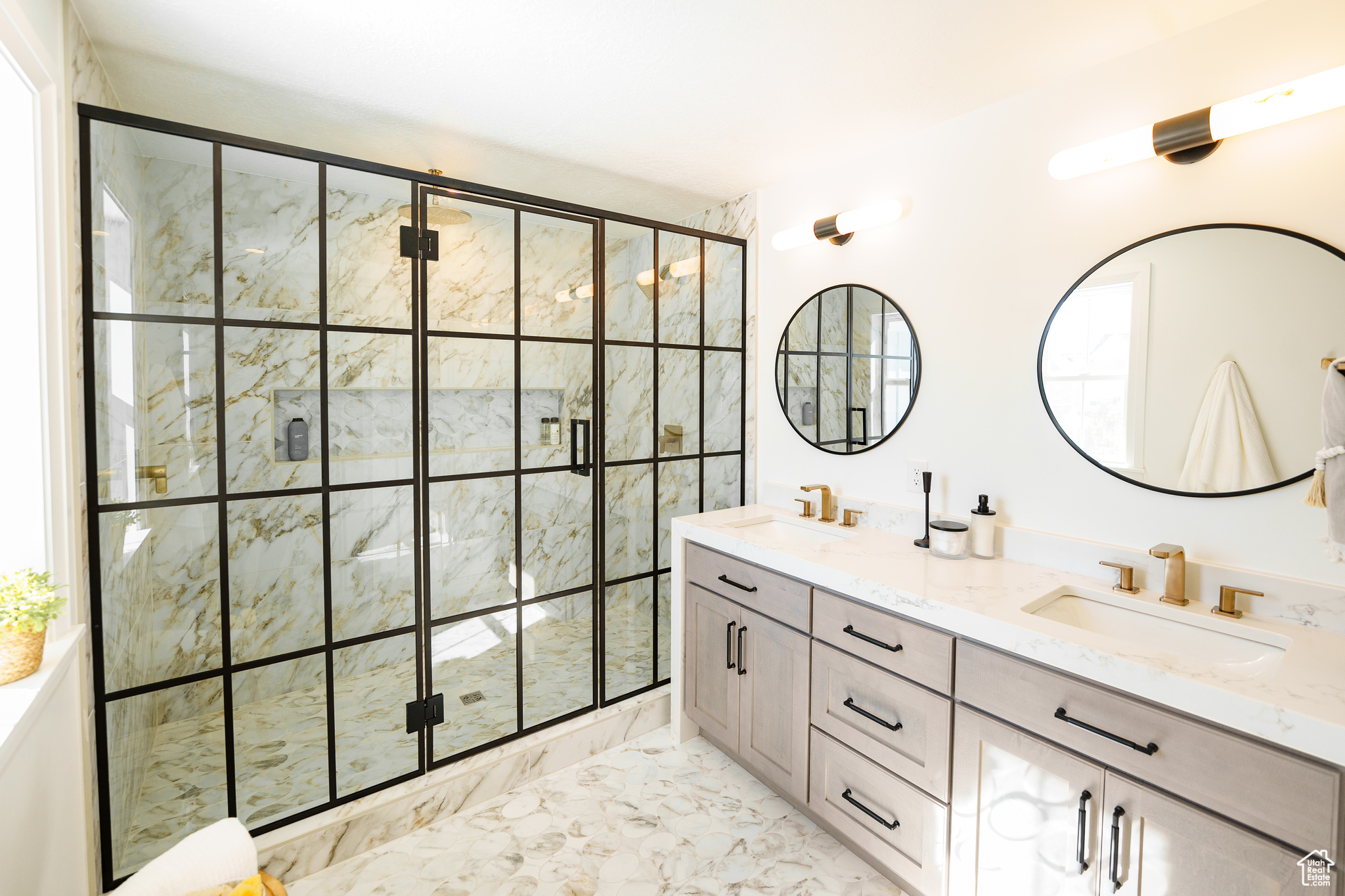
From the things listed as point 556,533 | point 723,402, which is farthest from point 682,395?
point 556,533

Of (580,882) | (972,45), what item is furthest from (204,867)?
(972,45)

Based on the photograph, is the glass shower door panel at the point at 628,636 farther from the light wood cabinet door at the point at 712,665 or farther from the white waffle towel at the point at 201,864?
the white waffle towel at the point at 201,864

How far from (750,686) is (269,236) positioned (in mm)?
2158

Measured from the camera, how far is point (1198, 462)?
156cm

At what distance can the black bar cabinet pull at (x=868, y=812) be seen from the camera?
5.48ft

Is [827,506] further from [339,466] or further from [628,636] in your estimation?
[339,466]

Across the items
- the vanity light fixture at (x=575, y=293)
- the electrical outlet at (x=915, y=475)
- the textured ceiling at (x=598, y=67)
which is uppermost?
the textured ceiling at (x=598, y=67)

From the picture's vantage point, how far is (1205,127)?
1.44m

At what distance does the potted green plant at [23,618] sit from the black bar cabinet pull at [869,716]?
1913 mm

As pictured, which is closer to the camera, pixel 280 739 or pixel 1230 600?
pixel 1230 600

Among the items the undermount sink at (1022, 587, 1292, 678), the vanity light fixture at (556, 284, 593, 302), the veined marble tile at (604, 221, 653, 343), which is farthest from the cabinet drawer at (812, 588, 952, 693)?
the vanity light fixture at (556, 284, 593, 302)

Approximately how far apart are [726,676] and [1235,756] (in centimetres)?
147

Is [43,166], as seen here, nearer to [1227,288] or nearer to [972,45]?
[972,45]

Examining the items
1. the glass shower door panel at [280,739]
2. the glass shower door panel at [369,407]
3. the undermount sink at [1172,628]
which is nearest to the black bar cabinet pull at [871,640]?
the undermount sink at [1172,628]
